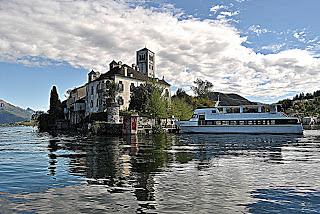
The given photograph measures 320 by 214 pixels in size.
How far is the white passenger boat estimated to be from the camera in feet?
223

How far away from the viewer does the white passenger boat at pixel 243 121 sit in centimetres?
6794

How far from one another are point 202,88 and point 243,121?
246 ft

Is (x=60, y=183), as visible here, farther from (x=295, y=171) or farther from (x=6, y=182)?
(x=295, y=171)

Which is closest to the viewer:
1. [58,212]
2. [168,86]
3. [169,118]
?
[58,212]

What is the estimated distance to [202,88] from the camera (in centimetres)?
14538

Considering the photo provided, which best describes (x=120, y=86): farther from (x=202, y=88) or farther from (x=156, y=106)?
(x=202, y=88)

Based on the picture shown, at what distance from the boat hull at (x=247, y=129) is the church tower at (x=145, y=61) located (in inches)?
2255

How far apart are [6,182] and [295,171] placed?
1412 cm

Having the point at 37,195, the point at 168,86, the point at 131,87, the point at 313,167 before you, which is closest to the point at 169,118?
the point at 131,87

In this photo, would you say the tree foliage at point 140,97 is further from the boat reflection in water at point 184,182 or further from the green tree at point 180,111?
the boat reflection in water at point 184,182

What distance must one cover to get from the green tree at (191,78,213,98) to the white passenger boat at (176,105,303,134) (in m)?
68.3

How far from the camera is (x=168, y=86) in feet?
375

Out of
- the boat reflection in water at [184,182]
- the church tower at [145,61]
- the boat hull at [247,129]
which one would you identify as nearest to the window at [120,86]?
the boat hull at [247,129]

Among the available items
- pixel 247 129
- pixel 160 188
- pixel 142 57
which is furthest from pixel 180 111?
pixel 160 188
